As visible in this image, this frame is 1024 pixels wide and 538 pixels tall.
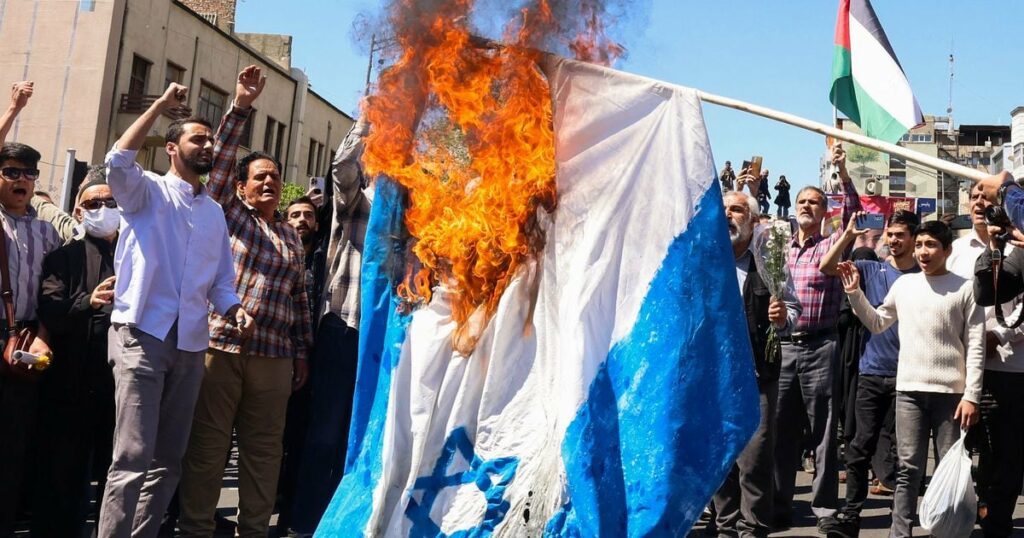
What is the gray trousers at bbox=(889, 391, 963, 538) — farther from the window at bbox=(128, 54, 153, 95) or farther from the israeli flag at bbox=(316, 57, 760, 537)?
the window at bbox=(128, 54, 153, 95)

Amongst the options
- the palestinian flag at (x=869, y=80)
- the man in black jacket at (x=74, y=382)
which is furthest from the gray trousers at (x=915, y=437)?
the man in black jacket at (x=74, y=382)

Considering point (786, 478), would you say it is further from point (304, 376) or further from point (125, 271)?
point (125, 271)

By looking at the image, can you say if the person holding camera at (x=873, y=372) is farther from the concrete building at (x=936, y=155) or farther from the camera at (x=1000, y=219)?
the concrete building at (x=936, y=155)

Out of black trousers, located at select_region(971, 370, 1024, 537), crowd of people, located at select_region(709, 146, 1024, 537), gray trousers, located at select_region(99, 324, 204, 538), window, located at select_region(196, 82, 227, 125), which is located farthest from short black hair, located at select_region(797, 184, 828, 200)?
window, located at select_region(196, 82, 227, 125)

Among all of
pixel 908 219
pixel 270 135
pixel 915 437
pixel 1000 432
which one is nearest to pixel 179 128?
pixel 915 437

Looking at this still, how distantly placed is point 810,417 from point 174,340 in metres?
4.39

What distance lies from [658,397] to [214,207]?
2.58m

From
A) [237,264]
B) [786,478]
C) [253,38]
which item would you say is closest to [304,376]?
[237,264]

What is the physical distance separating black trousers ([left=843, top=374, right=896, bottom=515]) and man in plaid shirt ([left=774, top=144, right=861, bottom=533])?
0.18m

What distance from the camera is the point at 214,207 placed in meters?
5.24

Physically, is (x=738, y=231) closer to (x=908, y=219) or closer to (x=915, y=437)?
(x=908, y=219)

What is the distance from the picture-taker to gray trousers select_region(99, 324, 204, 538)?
464cm

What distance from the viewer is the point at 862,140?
13.1ft

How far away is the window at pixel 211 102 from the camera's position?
104ft
